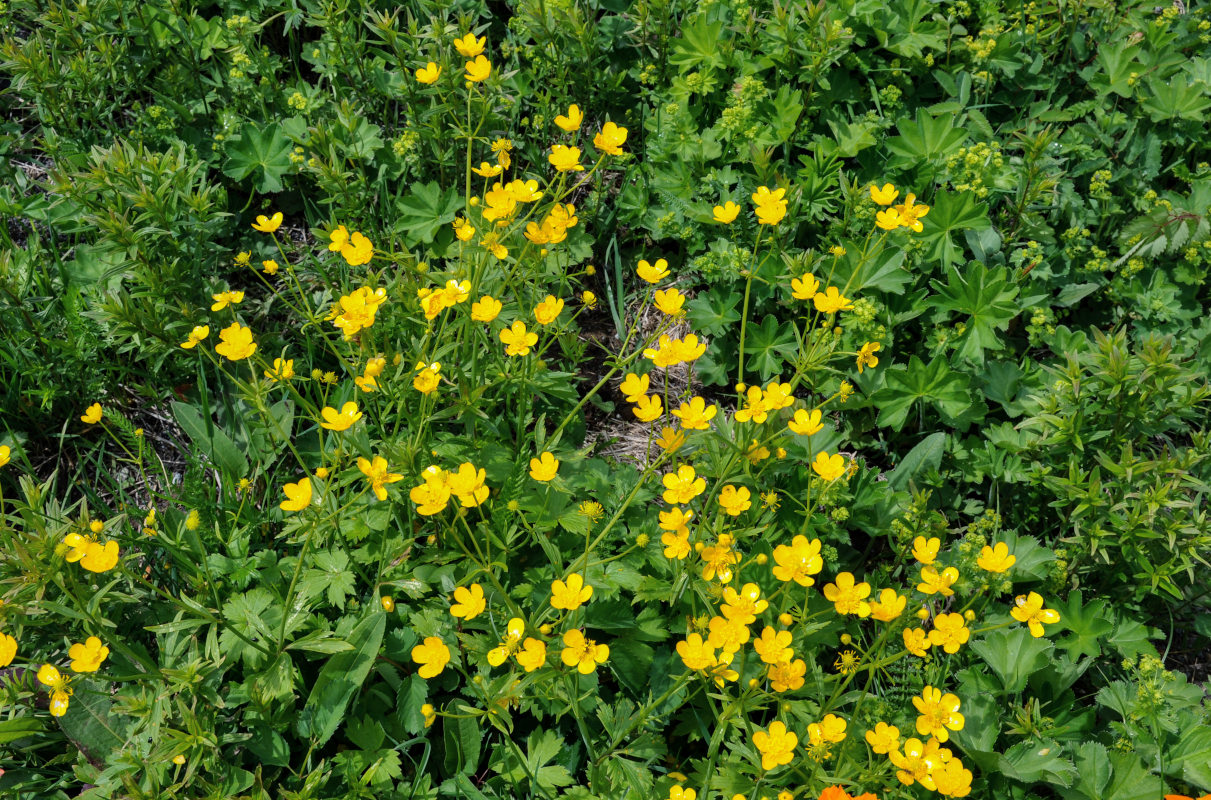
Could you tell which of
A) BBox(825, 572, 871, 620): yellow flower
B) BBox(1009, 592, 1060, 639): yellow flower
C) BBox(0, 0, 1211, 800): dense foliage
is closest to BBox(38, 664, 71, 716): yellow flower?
BBox(0, 0, 1211, 800): dense foliage

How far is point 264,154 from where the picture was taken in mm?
3451

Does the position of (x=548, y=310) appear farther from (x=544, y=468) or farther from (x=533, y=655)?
(x=533, y=655)

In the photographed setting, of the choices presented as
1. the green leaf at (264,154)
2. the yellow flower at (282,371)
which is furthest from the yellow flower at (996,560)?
the green leaf at (264,154)

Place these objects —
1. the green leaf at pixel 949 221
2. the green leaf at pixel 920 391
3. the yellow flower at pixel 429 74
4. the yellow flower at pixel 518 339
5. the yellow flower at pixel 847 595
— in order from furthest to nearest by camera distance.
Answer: the green leaf at pixel 949 221, the green leaf at pixel 920 391, the yellow flower at pixel 429 74, the yellow flower at pixel 518 339, the yellow flower at pixel 847 595

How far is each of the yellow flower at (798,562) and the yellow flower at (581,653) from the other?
463 mm

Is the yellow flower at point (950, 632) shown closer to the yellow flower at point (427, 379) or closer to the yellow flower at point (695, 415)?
the yellow flower at point (695, 415)

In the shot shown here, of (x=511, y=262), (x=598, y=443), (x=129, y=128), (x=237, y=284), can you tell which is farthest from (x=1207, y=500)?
(x=129, y=128)

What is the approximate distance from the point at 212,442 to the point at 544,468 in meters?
1.26

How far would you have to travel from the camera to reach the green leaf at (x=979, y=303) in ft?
9.98

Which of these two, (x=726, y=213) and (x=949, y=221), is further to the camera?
(x=949, y=221)

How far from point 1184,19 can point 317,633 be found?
13.9 ft

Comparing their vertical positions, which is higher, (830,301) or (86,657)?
(830,301)

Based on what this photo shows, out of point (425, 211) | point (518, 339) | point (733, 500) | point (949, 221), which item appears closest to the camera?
point (733, 500)

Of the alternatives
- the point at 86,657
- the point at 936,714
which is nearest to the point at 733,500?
the point at 936,714
